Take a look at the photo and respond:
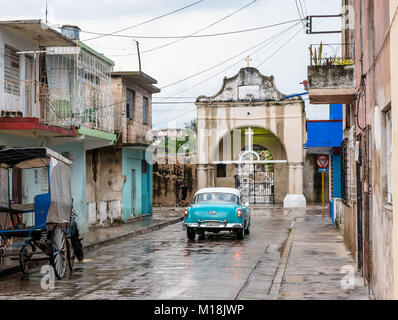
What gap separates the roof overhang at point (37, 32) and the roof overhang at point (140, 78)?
26.8 ft

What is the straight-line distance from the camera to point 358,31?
13242mm

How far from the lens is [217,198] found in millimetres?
21062

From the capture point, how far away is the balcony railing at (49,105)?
56.9ft

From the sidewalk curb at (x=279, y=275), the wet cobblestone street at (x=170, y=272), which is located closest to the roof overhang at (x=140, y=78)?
the wet cobblestone street at (x=170, y=272)

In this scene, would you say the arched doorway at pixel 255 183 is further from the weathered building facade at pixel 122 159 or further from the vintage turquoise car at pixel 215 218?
the vintage turquoise car at pixel 215 218

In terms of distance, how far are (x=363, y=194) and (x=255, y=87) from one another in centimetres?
3020

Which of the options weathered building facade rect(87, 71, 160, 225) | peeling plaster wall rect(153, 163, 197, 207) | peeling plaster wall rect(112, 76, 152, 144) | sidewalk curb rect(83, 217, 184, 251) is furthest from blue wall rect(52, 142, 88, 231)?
peeling plaster wall rect(153, 163, 197, 207)

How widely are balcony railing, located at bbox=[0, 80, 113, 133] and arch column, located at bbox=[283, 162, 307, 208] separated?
60.2 ft

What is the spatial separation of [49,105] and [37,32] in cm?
234

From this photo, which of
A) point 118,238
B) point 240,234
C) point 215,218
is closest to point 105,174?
A: point 118,238

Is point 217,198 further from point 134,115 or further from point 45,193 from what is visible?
point 134,115

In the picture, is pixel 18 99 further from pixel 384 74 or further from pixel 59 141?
pixel 384 74

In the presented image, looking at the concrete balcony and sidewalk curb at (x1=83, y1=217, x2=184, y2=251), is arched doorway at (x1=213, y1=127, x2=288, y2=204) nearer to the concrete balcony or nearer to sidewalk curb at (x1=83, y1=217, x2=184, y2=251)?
sidewalk curb at (x1=83, y1=217, x2=184, y2=251)
